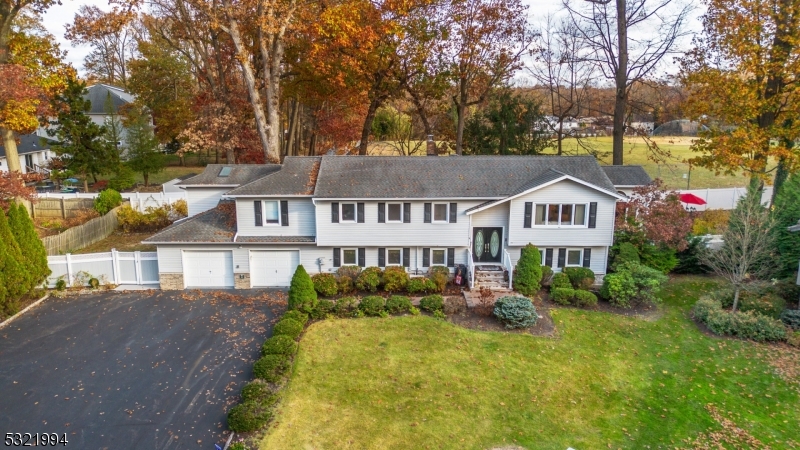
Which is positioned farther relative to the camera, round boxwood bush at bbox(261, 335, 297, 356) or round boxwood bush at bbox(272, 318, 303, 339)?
round boxwood bush at bbox(272, 318, 303, 339)

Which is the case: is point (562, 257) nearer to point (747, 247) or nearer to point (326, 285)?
point (747, 247)

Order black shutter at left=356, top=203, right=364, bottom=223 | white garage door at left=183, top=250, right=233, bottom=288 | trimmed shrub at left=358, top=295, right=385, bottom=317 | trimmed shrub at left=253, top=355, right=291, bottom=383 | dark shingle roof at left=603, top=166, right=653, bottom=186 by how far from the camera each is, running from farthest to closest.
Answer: dark shingle roof at left=603, top=166, right=653, bottom=186
white garage door at left=183, top=250, right=233, bottom=288
black shutter at left=356, top=203, right=364, bottom=223
trimmed shrub at left=358, top=295, right=385, bottom=317
trimmed shrub at left=253, top=355, right=291, bottom=383

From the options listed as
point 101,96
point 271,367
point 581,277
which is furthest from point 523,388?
point 101,96

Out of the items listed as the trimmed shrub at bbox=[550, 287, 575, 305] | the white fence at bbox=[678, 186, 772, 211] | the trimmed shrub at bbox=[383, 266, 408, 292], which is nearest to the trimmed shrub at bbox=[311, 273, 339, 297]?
the trimmed shrub at bbox=[383, 266, 408, 292]

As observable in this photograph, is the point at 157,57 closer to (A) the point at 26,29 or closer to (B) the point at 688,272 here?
(A) the point at 26,29

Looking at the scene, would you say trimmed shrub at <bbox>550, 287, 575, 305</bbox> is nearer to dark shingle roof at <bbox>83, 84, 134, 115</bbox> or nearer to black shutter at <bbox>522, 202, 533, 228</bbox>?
black shutter at <bbox>522, 202, 533, 228</bbox>

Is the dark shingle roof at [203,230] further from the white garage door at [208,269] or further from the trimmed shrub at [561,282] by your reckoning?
the trimmed shrub at [561,282]
